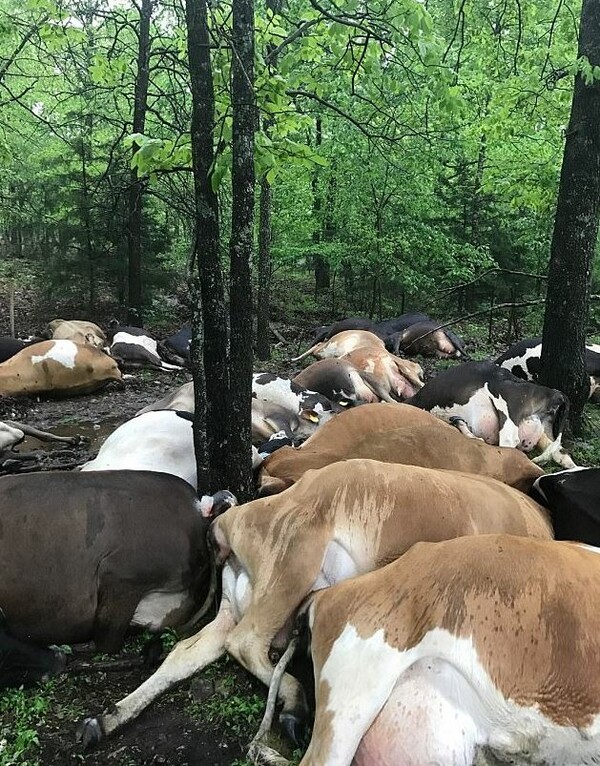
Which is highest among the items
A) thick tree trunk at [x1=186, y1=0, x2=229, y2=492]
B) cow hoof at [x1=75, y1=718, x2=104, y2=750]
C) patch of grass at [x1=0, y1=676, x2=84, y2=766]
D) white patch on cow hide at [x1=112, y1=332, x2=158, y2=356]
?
thick tree trunk at [x1=186, y1=0, x2=229, y2=492]

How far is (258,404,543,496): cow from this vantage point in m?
4.51

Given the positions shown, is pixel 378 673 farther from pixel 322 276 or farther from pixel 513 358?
pixel 322 276

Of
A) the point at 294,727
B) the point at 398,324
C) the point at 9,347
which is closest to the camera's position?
the point at 294,727

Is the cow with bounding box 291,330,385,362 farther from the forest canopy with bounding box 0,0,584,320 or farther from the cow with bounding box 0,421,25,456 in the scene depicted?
the cow with bounding box 0,421,25,456

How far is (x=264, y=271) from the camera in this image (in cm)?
1173

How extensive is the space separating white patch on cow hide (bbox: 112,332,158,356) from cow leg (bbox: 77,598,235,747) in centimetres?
845

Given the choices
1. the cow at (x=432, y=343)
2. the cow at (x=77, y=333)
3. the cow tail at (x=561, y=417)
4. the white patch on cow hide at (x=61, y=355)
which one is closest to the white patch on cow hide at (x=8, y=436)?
the white patch on cow hide at (x=61, y=355)

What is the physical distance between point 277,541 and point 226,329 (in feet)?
4.92

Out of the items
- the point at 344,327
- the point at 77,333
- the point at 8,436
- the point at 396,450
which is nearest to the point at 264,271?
the point at 344,327

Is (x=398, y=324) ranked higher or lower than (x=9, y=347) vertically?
higher

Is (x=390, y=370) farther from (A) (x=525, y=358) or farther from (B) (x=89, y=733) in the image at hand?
(B) (x=89, y=733)

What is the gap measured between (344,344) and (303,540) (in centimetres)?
792

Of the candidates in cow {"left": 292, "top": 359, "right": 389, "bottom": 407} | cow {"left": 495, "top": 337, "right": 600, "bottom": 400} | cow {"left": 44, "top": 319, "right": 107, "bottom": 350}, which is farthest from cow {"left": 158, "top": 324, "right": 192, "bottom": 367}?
cow {"left": 495, "top": 337, "right": 600, "bottom": 400}

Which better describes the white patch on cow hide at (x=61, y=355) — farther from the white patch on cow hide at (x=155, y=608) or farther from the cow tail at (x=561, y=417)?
the white patch on cow hide at (x=155, y=608)
